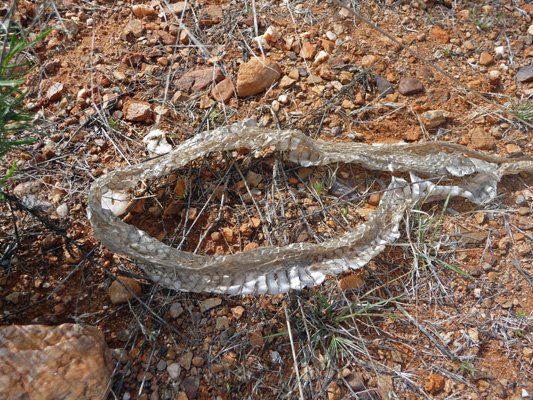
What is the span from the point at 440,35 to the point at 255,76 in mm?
1055

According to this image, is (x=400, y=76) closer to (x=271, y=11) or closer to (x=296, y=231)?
(x=271, y=11)

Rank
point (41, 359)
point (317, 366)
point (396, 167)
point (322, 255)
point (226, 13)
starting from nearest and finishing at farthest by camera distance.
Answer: point (41, 359), point (317, 366), point (322, 255), point (396, 167), point (226, 13)

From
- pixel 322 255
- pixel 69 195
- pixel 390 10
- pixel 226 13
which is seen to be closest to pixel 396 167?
pixel 322 255

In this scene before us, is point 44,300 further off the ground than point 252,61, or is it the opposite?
point 252,61

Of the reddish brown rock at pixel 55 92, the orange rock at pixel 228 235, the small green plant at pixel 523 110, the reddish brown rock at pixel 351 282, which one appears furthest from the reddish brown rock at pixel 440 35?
the reddish brown rock at pixel 55 92

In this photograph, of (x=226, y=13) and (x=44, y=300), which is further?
(x=226, y=13)

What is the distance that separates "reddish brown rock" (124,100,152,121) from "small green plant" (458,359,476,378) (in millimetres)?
1678

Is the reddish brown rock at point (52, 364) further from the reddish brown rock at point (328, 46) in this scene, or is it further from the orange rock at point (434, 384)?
the reddish brown rock at point (328, 46)

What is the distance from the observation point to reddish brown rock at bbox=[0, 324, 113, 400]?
52.3 inches

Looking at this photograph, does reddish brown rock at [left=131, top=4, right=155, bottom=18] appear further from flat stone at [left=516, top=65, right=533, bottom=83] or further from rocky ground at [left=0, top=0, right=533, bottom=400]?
flat stone at [left=516, top=65, right=533, bottom=83]

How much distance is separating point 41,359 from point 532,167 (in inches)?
82.0

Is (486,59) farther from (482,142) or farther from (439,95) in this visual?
(482,142)

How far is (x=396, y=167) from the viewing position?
1.93 m

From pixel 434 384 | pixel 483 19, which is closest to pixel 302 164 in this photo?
pixel 434 384
